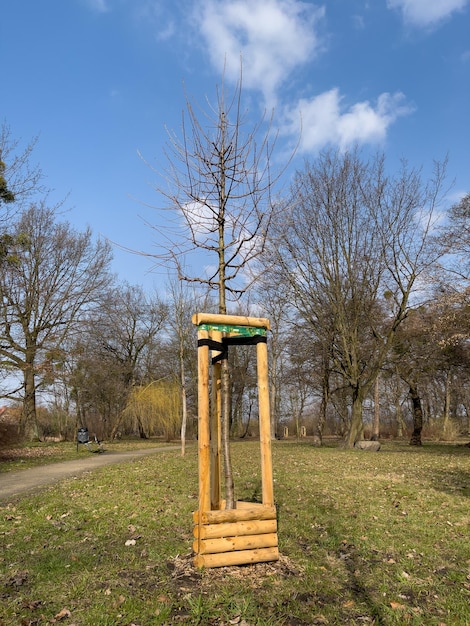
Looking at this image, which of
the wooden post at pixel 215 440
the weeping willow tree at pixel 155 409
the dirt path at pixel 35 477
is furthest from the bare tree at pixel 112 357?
the wooden post at pixel 215 440

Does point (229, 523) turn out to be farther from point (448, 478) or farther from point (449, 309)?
point (449, 309)

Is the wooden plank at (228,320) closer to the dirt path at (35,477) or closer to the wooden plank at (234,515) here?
the wooden plank at (234,515)

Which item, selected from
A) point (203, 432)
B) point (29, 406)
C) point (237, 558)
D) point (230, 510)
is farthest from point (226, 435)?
point (29, 406)

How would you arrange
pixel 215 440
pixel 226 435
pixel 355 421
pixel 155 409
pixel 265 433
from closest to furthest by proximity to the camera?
pixel 265 433, pixel 226 435, pixel 215 440, pixel 355 421, pixel 155 409

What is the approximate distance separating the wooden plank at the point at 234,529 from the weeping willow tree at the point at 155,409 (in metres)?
26.0

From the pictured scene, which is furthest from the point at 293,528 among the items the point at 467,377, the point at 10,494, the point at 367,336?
the point at 467,377

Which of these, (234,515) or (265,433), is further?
(265,433)

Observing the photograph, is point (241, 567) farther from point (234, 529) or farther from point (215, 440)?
point (215, 440)

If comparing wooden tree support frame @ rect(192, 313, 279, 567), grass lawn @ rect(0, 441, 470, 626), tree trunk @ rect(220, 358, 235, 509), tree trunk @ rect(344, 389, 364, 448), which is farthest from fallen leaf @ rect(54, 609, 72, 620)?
tree trunk @ rect(344, 389, 364, 448)

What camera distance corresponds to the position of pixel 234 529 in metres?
4.34

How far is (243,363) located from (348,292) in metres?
21.3

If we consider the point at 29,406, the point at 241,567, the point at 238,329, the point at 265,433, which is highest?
the point at 238,329

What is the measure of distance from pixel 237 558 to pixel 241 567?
0.13 metres

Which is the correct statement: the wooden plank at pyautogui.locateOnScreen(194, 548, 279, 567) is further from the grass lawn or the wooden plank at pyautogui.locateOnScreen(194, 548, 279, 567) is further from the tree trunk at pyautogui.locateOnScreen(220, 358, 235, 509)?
the tree trunk at pyautogui.locateOnScreen(220, 358, 235, 509)
